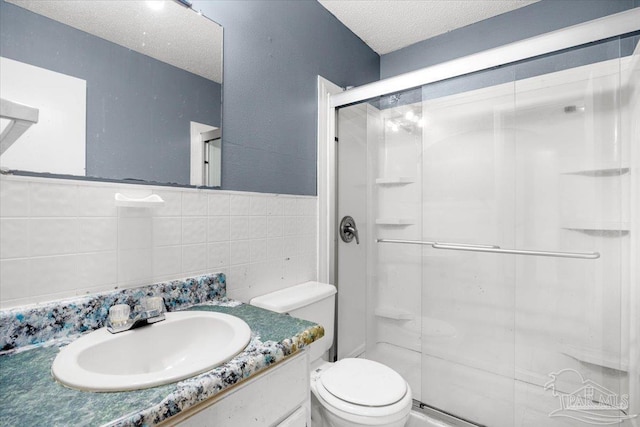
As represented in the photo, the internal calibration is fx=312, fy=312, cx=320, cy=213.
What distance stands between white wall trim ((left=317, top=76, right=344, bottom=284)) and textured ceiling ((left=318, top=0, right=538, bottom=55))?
0.50 metres

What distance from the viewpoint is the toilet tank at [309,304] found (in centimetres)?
133

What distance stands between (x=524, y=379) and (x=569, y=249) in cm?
70

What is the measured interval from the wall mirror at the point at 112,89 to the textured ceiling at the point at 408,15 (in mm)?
1046

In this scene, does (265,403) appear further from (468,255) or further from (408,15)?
(408,15)

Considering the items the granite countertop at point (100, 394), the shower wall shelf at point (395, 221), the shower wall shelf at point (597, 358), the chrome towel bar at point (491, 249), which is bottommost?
the shower wall shelf at point (597, 358)

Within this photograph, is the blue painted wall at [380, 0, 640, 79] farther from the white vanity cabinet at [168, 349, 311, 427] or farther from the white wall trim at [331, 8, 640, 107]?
the white vanity cabinet at [168, 349, 311, 427]

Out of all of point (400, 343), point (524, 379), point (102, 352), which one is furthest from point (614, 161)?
point (102, 352)

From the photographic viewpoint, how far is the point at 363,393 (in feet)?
3.99

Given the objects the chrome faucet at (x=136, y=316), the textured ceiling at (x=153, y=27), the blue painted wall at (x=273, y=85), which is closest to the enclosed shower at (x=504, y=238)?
the blue painted wall at (x=273, y=85)

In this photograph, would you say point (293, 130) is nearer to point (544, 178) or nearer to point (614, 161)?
point (544, 178)

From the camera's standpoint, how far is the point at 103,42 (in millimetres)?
938

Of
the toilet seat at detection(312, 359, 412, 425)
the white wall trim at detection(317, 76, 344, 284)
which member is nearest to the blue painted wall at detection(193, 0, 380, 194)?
the white wall trim at detection(317, 76, 344, 284)

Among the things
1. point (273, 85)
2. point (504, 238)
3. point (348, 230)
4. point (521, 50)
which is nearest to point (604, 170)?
point (504, 238)

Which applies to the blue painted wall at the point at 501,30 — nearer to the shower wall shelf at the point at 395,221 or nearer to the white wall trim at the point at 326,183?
the white wall trim at the point at 326,183
